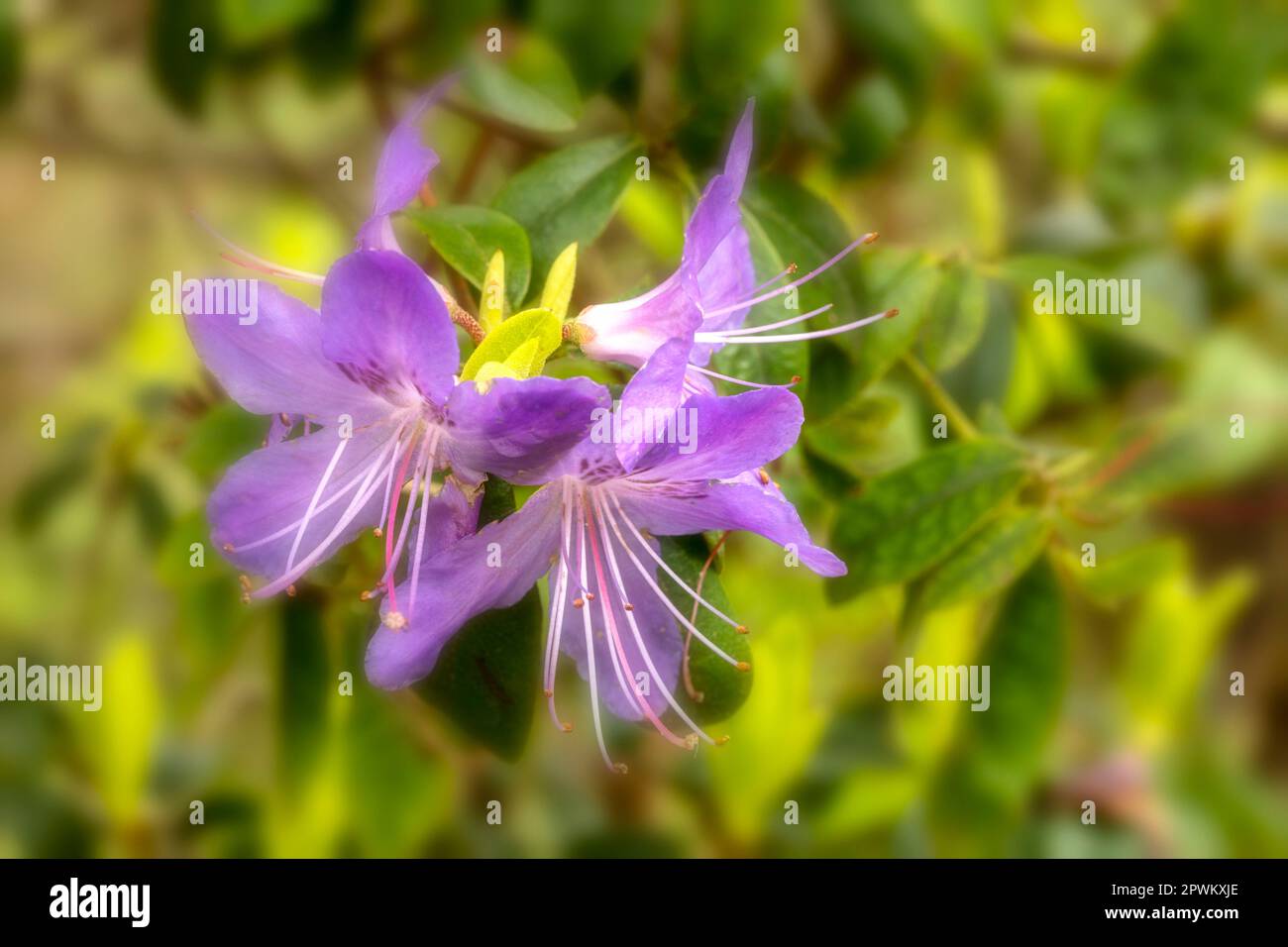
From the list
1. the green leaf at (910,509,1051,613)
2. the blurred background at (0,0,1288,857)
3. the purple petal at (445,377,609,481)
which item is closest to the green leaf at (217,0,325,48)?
the blurred background at (0,0,1288,857)

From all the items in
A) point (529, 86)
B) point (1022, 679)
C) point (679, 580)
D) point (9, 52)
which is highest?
point (9, 52)

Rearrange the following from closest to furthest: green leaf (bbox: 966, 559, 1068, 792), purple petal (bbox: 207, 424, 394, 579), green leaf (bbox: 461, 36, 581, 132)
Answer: purple petal (bbox: 207, 424, 394, 579), green leaf (bbox: 461, 36, 581, 132), green leaf (bbox: 966, 559, 1068, 792)

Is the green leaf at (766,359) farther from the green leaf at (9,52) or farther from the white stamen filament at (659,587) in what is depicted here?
the green leaf at (9,52)

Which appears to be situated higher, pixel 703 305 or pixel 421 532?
pixel 703 305

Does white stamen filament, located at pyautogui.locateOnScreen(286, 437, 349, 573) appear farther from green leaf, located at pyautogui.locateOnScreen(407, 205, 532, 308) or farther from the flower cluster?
green leaf, located at pyautogui.locateOnScreen(407, 205, 532, 308)

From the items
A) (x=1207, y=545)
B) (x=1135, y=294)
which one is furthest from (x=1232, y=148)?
(x=1207, y=545)

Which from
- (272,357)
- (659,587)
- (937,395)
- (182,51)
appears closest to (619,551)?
(659,587)

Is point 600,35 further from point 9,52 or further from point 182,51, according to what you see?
point 9,52

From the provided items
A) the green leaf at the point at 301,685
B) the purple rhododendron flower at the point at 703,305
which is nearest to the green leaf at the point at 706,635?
the purple rhododendron flower at the point at 703,305
